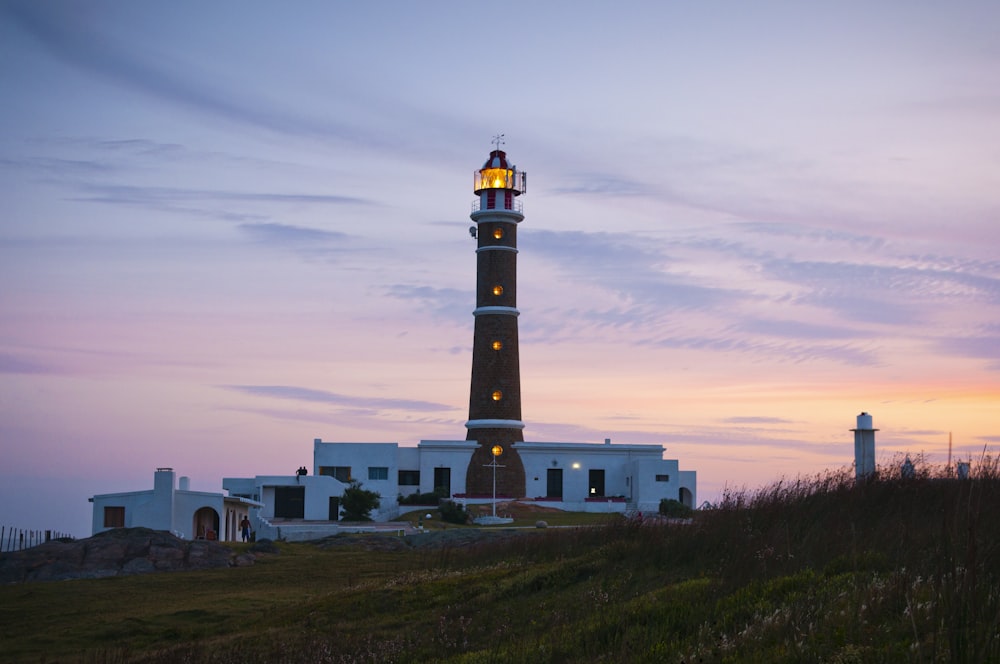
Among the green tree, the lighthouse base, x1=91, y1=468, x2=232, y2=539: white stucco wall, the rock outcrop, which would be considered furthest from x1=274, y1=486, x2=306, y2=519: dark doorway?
the rock outcrop

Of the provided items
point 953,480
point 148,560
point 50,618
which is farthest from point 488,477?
point 953,480

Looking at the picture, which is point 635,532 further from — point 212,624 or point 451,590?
point 212,624

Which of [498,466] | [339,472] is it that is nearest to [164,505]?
[339,472]

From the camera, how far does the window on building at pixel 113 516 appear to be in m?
43.5

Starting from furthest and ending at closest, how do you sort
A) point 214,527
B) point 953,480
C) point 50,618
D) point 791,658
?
point 214,527, point 50,618, point 953,480, point 791,658

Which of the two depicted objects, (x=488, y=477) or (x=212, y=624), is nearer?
(x=212, y=624)

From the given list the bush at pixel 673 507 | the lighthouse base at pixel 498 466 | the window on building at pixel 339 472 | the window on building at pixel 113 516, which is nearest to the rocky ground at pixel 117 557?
the window on building at pixel 113 516

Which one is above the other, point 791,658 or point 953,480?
point 953,480

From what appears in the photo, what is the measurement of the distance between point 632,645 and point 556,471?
2125 inches

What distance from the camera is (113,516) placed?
43719 millimetres

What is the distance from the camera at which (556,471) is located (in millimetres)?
63500

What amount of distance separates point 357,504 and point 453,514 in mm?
6460

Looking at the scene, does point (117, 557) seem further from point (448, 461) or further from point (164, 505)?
point (448, 461)

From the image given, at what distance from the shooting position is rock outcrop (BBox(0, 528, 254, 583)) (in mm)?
28141
